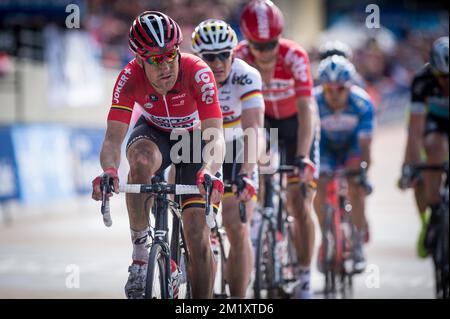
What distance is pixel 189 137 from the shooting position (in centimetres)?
644

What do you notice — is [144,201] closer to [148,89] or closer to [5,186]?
[148,89]

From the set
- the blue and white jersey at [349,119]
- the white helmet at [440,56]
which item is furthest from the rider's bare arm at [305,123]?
the blue and white jersey at [349,119]

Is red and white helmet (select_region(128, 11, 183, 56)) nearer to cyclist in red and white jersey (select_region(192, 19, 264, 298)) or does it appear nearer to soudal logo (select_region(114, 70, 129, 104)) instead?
soudal logo (select_region(114, 70, 129, 104))

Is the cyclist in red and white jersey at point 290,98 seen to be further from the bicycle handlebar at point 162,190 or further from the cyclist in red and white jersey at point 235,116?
the bicycle handlebar at point 162,190

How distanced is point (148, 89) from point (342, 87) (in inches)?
169

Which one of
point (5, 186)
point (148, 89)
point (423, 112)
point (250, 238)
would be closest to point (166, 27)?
point (148, 89)

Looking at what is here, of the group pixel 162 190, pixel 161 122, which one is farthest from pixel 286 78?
pixel 162 190

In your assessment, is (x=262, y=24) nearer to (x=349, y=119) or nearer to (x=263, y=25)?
(x=263, y=25)

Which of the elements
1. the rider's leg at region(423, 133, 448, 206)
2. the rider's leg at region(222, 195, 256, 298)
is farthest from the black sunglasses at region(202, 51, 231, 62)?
the rider's leg at region(423, 133, 448, 206)

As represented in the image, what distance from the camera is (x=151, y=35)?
18.8 ft

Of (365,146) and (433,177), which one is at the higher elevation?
(365,146)

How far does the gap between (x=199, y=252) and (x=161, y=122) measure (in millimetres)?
854

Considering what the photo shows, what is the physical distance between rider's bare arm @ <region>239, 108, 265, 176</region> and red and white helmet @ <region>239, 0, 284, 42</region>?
3.18ft

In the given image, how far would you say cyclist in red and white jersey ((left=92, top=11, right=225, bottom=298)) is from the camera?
579cm
